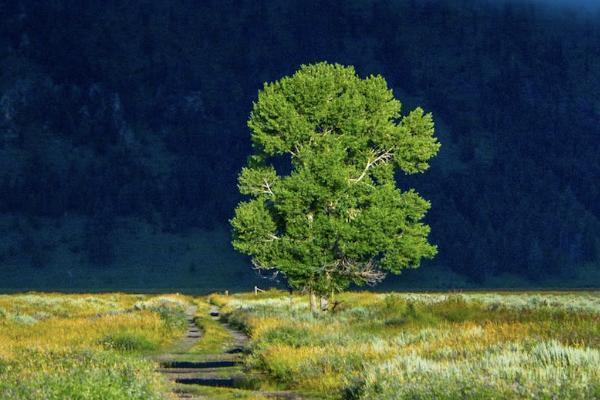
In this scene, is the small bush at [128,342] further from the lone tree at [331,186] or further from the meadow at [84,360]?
the lone tree at [331,186]

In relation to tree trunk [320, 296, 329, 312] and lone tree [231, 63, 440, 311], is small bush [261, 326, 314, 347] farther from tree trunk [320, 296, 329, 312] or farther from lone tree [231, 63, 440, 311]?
tree trunk [320, 296, 329, 312]

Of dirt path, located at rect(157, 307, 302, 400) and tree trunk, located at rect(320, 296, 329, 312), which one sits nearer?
dirt path, located at rect(157, 307, 302, 400)

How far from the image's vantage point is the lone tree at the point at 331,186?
3897cm

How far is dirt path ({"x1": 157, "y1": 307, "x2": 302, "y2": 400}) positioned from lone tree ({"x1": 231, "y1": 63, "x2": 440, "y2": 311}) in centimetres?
730

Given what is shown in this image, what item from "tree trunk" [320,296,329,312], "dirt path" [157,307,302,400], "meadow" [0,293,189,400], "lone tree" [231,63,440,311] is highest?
"lone tree" [231,63,440,311]

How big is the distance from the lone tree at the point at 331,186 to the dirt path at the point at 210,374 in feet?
24.0

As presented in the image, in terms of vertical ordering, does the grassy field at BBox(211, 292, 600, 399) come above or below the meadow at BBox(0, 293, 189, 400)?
above

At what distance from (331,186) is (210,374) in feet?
57.6

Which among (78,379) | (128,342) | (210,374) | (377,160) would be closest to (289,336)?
(210,374)

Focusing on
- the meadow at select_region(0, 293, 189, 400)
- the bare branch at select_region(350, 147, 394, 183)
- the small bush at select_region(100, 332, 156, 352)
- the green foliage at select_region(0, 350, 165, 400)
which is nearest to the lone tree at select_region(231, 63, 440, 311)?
the bare branch at select_region(350, 147, 394, 183)

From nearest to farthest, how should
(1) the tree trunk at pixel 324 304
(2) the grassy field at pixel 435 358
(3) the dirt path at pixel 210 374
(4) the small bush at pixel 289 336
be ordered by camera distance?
(2) the grassy field at pixel 435 358, (3) the dirt path at pixel 210 374, (4) the small bush at pixel 289 336, (1) the tree trunk at pixel 324 304

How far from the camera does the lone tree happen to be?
3897 centimetres

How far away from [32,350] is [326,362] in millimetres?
8289

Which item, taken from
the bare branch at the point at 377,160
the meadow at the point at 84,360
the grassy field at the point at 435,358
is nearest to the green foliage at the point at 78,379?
the meadow at the point at 84,360
